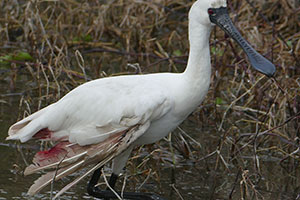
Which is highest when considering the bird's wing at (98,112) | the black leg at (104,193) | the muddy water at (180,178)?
the bird's wing at (98,112)

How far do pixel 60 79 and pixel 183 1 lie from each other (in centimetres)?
239

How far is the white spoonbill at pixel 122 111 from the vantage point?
442cm

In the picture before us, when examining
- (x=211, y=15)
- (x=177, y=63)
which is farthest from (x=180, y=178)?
(x=177, y=63)

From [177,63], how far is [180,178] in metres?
2.56

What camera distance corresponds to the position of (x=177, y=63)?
783cm

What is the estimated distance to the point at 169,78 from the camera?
4586 mm

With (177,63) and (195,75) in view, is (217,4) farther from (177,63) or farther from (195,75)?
(177,63)

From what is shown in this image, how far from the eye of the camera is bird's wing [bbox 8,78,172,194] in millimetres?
4406

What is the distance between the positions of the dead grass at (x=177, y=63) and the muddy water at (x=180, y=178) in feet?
0.07

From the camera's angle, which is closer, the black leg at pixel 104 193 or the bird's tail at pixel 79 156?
the bird's tail at pixel 79 156

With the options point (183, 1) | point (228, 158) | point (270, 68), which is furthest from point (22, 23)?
point (270, 68)

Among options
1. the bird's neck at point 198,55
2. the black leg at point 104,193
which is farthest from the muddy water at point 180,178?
the bird's neck at point 198,55

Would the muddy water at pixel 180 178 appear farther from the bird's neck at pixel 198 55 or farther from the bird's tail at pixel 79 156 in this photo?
the bird's neck at pixel 198 55

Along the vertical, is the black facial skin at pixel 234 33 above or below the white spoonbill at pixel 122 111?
above
